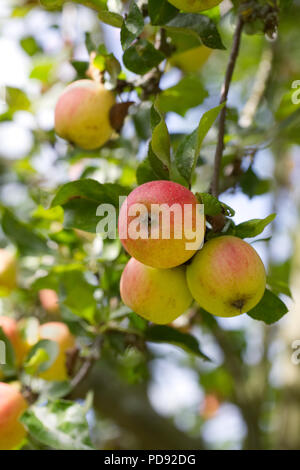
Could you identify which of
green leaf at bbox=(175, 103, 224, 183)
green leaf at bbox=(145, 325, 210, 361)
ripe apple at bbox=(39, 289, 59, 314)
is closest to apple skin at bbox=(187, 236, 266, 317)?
green leaf at bbox=(175, 103, 224, 183)

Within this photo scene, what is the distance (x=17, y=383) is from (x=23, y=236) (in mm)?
294

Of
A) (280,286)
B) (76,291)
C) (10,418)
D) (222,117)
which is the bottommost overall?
(10,418)

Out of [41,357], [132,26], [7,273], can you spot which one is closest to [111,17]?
[132,26]

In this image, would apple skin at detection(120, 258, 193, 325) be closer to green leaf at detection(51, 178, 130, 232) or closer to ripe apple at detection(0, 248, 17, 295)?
green leaf at detection(51, 178, 130, 232)

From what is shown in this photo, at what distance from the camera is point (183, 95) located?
1000mm

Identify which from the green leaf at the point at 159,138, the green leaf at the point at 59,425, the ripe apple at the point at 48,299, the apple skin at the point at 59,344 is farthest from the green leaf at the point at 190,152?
the ripe apple at the point at 48,299

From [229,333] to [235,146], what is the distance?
1.06 m

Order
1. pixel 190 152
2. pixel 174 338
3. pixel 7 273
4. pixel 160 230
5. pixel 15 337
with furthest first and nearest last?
pixel 7 273
pixel 15 337
pixel 174 338
pixel 190 152
pixel 160 230

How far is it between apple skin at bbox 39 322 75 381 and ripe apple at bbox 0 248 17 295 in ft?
0.74

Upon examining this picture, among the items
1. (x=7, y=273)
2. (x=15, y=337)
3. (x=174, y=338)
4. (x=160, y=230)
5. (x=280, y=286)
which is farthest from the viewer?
(x=7, y=273)

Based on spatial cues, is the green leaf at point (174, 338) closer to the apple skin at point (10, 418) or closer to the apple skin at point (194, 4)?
the apple skin at point (10, 418)

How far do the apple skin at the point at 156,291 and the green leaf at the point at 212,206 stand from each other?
93 millimetres

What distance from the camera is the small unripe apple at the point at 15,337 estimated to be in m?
1.05

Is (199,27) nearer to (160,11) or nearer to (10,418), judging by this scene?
(160,11)
